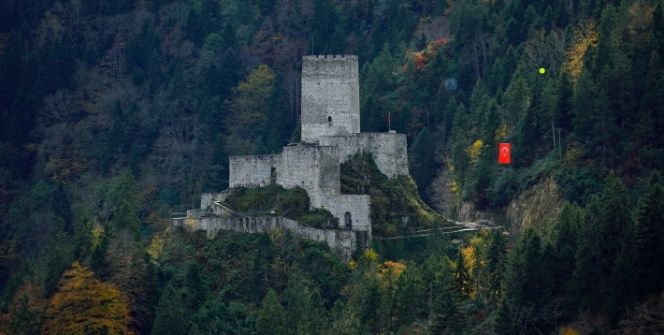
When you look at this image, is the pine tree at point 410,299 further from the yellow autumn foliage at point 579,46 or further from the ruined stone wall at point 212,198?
the yellow autumn foliage at point 579,46

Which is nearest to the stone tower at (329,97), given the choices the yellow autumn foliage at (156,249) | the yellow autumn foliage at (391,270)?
the yellow autumn foliage at (391,270)

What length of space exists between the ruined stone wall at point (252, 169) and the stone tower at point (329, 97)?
3309mm

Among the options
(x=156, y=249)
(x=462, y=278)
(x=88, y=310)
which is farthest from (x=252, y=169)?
(x=462, y=278)

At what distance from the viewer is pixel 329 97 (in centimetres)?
10675

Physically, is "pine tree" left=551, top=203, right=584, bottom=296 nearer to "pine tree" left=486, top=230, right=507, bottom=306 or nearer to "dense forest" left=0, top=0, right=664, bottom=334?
"dense forest" left=0, top=0, right=664, bottom=334

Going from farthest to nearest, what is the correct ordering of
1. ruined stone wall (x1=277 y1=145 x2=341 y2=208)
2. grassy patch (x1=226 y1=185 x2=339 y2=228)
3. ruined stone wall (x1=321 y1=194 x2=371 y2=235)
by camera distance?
1. ruined stone wall (x1=277 y1=145 x2=341 y2=208)
2. grassy patch (x1=226 y1=185 x2=339 y2=228)
3. ruined stone wall (x1=321 y1=194 x2=371 y2=235)

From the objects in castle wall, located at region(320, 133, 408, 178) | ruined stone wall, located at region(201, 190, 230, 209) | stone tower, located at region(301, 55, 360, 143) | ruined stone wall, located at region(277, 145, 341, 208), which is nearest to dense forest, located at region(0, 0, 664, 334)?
castle wall, located at region(320, 133, 408, 178)

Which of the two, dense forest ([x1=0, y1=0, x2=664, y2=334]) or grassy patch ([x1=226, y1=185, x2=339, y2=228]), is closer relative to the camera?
dense forest ([x1=0, y1=0, x2=664, y2=334])

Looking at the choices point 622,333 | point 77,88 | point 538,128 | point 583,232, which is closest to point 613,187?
point 583,232

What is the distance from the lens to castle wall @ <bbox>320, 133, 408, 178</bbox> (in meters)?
105

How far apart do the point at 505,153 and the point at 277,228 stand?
16.4m

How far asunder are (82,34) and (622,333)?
3501 inches

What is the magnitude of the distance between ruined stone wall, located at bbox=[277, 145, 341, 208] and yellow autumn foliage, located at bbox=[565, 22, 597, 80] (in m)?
16.9

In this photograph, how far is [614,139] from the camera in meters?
99.3
